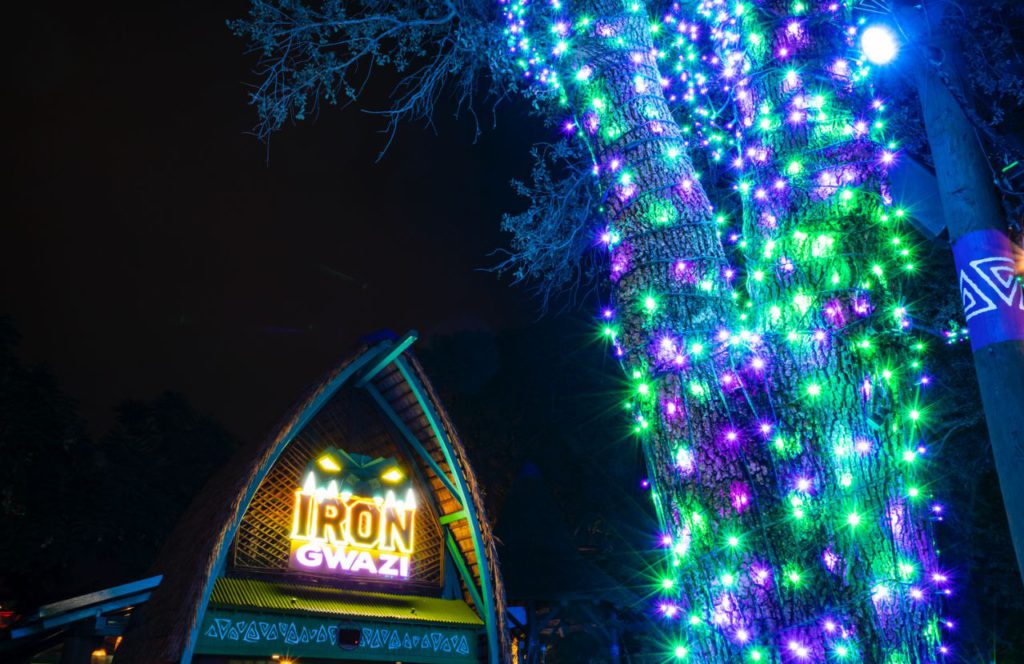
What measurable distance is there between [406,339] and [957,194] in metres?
7.63

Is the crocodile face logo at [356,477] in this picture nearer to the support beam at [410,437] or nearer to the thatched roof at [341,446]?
the thatched roof at [341,446]

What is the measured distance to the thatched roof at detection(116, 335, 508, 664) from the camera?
7.94m

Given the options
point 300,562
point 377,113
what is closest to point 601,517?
point 300,562

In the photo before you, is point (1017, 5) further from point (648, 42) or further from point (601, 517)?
point (601, 517)

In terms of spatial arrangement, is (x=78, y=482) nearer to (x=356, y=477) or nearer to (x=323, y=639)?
(x=356, y=477)

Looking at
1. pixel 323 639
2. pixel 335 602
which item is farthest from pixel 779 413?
pixel 335 602

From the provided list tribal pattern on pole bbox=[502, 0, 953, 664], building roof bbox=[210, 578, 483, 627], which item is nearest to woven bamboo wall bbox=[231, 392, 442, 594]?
building roof bbox=[210, 578, 483, 627]

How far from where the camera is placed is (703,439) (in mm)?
2873

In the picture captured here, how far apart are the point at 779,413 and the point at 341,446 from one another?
8.44 metres

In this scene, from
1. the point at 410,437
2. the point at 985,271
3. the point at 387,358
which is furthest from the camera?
the point at 410,437

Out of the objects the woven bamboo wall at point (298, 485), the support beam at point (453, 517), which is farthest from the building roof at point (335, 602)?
the support beam at point (453, 517)

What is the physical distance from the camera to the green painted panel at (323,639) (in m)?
8.12

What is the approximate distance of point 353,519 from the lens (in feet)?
32.8

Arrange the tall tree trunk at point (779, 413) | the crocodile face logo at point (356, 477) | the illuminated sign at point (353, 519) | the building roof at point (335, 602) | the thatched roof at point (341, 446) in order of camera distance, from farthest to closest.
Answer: the crocodile face logo at point (356, 477), the illuminated sign at point (353, 519), the building roof at point (335, 602), the thatched roof at point (341, 446), the tall tree trunk at point (779, 413)
